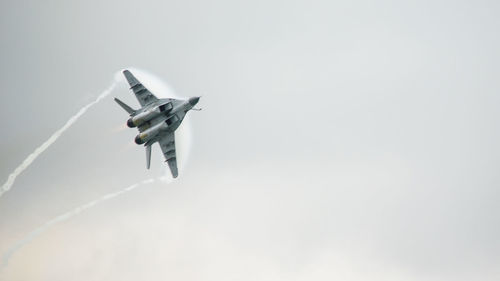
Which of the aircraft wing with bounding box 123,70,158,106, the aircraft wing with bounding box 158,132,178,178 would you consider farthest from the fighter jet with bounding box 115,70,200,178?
the aircraft wing with bounding box 158,132,178,178

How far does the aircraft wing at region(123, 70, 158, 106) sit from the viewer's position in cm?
12169

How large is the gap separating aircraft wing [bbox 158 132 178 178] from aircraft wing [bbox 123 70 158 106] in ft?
22.0

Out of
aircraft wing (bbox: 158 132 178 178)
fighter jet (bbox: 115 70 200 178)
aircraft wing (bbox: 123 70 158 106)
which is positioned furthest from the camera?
aircraft wing (bbox: 158 132 178 178)

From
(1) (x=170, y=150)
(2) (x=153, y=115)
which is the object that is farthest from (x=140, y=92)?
(1) (x=170, y=150)

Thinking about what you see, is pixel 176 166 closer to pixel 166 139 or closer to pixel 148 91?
pixel 166 139

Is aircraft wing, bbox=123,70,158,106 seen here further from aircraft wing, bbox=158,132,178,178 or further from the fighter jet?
aircraft wing, bbox=158,132,178,178

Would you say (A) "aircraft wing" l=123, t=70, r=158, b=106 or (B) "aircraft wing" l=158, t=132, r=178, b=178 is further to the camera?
(B) "aircraft wing" l=158, t=132, r=178, b=178

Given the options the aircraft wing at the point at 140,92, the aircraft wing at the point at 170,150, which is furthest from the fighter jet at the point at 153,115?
the aircraft wing at the point at 170,150

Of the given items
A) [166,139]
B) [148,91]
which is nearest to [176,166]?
[166,139]

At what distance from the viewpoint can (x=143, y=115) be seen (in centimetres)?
11706

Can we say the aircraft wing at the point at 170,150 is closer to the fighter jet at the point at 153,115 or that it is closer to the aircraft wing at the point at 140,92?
the fighter jet at the point at 153,115

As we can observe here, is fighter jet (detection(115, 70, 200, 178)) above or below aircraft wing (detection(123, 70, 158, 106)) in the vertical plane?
below

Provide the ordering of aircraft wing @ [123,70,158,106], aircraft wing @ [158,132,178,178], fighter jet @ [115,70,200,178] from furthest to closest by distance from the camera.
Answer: aircraft wing @ [158,132,178,178]
aircraft wing @ [123,70,158,106]
fighter jet @ [115,70,200,178]

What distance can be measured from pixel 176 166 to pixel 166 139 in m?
4.93
